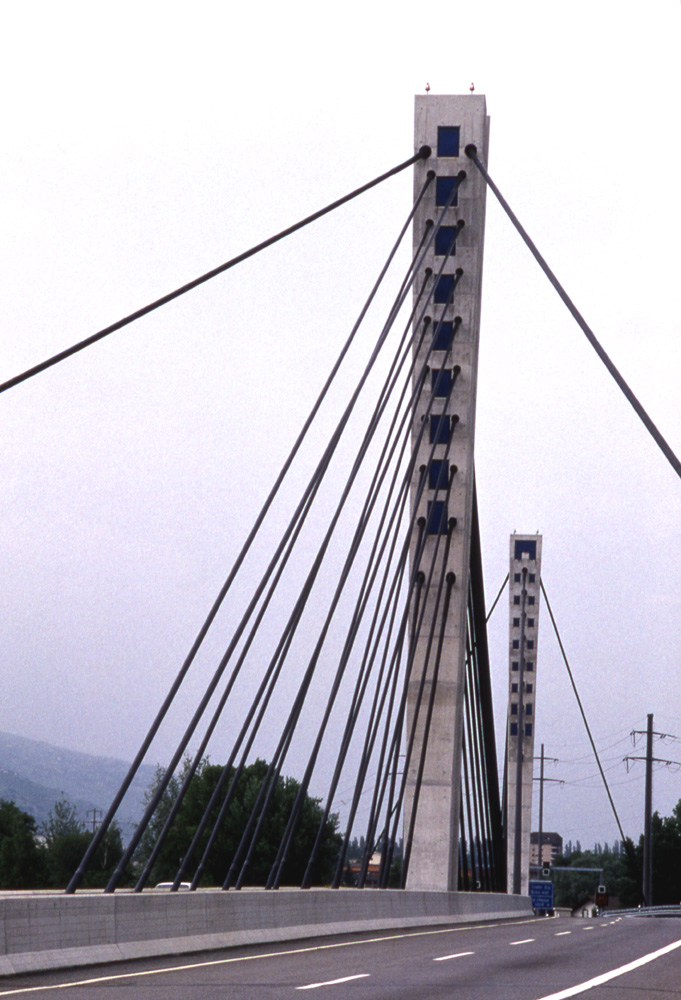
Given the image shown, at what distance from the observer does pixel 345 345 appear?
2441 cm

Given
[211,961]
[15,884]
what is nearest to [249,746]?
[211,961]

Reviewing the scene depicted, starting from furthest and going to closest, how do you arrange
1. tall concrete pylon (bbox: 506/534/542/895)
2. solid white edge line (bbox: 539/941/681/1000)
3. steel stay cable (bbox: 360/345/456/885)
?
tall concrete pylon (bbox: 506/534/542/895) → steel stay cable (bbox: 360/345/456/885) → solid white edge line (bbox: 539/941/681/1000)

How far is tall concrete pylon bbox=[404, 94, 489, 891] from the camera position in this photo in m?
30.9

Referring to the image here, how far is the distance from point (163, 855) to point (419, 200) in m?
68.6

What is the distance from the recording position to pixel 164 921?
17.7m

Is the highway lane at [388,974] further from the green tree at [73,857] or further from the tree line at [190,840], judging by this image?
the green tree at [73,857]

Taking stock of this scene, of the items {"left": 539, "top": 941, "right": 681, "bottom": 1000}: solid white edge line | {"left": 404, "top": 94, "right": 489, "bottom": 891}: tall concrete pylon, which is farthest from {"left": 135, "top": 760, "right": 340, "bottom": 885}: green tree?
{"left": 539, "top": 941, "right": 681, "bottom": 1000}: solid white edge line

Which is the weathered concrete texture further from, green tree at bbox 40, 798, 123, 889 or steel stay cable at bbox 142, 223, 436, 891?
green tree at bbox 40, 798, 123, 889

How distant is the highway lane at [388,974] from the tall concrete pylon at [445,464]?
11.2 m

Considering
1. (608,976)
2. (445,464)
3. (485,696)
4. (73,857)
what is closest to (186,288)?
(608,976)

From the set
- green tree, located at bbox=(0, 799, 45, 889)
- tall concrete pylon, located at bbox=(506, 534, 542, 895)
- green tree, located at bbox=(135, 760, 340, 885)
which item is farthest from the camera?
green tree, located at bbox=(0, 799, 45, 889)

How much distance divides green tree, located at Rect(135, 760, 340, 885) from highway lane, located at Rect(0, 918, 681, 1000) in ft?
189

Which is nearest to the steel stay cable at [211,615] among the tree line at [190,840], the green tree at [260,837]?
the tree line at [190,840]

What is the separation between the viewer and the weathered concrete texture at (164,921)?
1453cm
